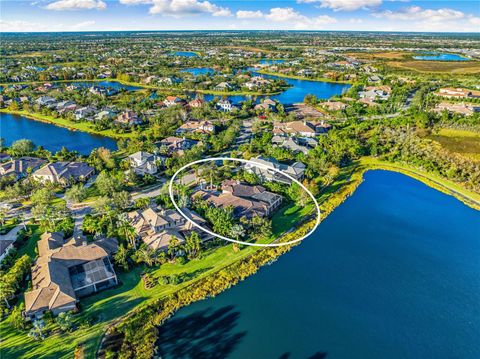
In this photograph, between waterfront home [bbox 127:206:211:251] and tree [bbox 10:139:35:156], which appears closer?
waterfront home [bbox 127:206:211:251]

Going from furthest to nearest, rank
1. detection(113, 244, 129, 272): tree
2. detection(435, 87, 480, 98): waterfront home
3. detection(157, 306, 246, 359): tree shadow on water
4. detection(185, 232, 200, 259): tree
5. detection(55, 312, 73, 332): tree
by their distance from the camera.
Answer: detection(435, 87, 480, 98): waterfront home
detection(185, 232, 200, 259): tree
detection(113, 244, 129, 272): tree
detection(55, 312, 73, 332): tree
detection(157, 306, 246, 359): tree shadow on water

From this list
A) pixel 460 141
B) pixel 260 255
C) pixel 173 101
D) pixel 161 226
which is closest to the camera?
pixel 260 255

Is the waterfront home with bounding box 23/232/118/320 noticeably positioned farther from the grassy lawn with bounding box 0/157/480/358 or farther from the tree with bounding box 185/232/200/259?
the tree with bounding box 185/232/200/259

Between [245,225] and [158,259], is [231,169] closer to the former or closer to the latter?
[245,225]

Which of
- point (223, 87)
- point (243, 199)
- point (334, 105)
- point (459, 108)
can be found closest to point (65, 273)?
point (243, 199)

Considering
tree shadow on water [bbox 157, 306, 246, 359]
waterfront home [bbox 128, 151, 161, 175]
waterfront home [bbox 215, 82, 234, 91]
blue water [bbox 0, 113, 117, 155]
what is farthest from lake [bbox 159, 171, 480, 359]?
waterfront home [bbox 215, 82, 234, 91]

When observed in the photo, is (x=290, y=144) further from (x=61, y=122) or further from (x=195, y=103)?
(x=61, y=122)

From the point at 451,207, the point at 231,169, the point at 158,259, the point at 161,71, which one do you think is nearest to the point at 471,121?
the point at 451,207
